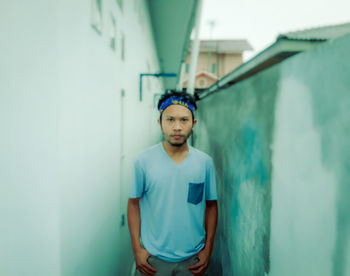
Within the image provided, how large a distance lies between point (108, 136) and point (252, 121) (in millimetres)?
1420

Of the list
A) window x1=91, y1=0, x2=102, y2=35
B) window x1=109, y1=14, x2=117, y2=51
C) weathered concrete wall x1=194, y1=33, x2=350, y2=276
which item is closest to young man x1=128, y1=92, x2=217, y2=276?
weathered concrete wall x1=194, y1=33, x2=350, y2=276

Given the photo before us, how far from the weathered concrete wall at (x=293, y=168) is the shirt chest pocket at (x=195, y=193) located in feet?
0.86

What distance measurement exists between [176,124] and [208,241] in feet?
2.79

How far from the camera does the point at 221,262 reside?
1989 millimetres

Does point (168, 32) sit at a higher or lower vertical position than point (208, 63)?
lower

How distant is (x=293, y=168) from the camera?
0.98 metres

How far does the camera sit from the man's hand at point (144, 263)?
1565 mm

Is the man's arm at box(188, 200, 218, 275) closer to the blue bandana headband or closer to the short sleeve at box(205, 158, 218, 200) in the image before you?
the short sleeve at box(205, 158, 218, 200)

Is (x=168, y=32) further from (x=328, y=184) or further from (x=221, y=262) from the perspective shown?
(x=328, y=184)

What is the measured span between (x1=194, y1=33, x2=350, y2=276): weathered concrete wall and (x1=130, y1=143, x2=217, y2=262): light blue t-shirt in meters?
0.29

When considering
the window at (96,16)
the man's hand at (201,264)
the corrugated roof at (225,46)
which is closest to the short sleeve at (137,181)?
the man's hand at (201,264)

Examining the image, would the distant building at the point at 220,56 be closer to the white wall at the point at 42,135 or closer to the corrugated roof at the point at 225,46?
the corrugated roof at the point at 225,46

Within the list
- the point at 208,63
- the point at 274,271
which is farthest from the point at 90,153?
the point at 208,63

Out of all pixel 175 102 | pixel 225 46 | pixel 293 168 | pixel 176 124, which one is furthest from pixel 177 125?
pixel 225 46
